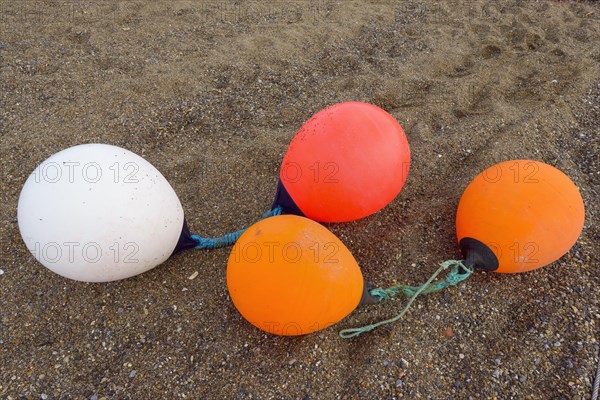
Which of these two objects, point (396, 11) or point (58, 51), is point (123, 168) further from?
point (396, 11)

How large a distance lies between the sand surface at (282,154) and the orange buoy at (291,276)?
0.26m

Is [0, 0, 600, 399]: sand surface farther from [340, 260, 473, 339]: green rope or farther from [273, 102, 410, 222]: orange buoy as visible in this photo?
[273, 102, 410, 222]: orange buoy

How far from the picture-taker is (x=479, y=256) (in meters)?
2.05

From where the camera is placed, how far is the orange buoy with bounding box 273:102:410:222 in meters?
1.98

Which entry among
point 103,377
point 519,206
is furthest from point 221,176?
point 519,206

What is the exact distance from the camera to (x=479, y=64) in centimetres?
350

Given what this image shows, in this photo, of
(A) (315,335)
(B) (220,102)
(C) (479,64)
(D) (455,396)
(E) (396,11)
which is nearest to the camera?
(D) (455,396)

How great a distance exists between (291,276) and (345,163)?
56 cm

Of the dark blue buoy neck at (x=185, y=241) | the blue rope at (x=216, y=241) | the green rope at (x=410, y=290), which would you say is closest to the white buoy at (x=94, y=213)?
the dark blue buoy neck at (x=185, y=241)

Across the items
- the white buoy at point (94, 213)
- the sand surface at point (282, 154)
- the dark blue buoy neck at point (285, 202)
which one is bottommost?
the sand surface at point (282, 154)

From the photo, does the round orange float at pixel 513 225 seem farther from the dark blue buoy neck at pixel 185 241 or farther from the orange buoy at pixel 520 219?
the dark blue buoy neck at pixel 185 241

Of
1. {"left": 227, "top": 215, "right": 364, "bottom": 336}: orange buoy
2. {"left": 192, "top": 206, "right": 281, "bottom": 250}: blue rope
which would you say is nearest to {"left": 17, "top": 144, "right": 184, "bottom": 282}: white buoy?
{"left": 192, "top": 206, "right": 281, "bottom": 250}: blue rope

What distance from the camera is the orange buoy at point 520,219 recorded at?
1.93 m

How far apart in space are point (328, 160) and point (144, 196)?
762 millimetres
